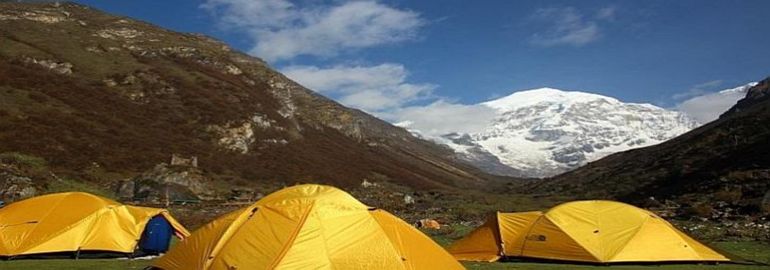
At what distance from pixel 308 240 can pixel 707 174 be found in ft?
166

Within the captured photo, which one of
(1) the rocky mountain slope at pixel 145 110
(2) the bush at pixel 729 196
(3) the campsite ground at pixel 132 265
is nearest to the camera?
(3) the campsite ground at pixel 132 265

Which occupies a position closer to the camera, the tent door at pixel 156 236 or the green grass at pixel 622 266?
the green grass at pixel 622 266

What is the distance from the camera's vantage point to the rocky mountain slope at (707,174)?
131 feet

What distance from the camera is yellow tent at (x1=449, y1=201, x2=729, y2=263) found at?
16828 millimetres

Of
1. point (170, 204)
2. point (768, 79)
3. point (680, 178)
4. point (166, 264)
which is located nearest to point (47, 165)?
A: point (170, 204)

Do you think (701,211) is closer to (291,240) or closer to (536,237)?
(536,237)

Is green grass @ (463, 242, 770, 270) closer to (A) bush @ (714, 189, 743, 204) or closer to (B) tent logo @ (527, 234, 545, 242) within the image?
(B) tent logo @ (527, 234, 545, 242)

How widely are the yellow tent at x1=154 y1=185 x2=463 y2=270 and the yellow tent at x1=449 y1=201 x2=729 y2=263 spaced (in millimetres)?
5125

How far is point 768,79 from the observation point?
470 ft

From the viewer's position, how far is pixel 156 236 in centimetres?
1958

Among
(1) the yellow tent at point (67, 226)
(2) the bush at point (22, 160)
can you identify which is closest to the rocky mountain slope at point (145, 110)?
(2) the bush at point (22, 160)

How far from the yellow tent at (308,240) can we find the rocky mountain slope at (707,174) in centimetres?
2485

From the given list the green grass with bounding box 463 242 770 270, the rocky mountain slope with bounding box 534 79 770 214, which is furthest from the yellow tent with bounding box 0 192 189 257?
the rocky mountain slope with bounding box 534 79 770 214

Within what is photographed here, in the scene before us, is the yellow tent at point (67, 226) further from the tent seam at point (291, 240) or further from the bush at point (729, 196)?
the bush at point (729, 196)
